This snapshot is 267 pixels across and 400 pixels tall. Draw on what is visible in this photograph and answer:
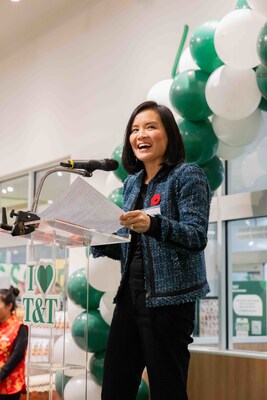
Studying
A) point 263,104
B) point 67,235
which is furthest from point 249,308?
point 67,235

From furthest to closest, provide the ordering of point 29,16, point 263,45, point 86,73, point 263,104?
point 29,16
point 86,73
point 263,104
point 263,45

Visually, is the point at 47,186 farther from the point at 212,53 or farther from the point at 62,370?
the point at 62,370

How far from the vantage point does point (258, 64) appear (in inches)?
99.1

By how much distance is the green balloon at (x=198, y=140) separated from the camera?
273 cm

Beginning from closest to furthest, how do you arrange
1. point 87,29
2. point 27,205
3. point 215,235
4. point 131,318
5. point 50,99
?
point 131,318
point 215,235
point 87,29
point 50,99
point 27,205

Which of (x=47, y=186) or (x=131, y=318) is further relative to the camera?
(x=47, y=186)

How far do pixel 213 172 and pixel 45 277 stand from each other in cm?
131

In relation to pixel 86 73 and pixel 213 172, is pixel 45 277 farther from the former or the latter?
pixel 86 73

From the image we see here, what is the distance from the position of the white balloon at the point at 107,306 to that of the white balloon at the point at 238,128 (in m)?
1.00

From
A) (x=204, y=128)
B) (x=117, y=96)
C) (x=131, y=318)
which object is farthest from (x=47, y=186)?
(x=131, y=318)

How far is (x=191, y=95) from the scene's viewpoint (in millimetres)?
2709

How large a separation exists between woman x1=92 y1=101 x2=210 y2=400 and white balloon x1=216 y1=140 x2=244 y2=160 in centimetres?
84

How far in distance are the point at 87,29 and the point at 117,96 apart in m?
0.79

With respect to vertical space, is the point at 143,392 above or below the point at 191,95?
below
